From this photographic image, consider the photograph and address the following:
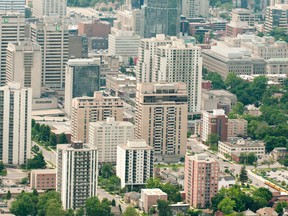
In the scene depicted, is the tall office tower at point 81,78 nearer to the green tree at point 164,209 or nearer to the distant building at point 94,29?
the green tree at point 164,209

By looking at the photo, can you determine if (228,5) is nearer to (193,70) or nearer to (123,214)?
(193,70)

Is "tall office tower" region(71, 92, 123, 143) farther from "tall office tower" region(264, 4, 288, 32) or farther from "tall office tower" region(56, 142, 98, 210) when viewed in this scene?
"tall office tower" region(264, 4, 288, 32)

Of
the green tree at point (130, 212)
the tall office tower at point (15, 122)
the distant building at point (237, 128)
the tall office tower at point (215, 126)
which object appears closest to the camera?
the green tree at point (130, 212)

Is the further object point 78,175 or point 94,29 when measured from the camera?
point 94,29

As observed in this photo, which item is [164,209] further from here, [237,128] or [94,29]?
[94,29]

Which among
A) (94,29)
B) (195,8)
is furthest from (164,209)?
(195,8)

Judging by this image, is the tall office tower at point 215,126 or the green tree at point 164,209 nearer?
the green tree at point 164,209

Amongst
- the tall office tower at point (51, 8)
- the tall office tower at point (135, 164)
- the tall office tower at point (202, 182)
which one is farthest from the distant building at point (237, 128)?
the tall office tower at point (51, 8)

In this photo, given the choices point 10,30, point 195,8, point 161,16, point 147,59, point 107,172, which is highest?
point 10,30
